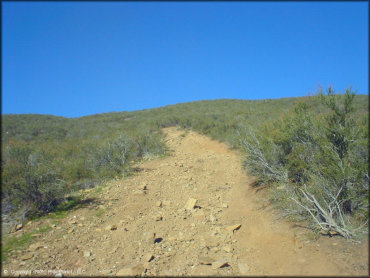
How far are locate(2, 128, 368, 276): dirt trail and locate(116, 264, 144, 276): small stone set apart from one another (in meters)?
0.01

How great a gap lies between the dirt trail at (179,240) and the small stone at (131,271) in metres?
0.01

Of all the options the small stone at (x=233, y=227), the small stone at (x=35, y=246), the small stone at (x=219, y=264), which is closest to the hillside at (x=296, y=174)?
the small stone at (x=35, y=246)

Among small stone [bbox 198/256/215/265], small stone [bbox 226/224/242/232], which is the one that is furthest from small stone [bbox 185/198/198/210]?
small stone [bbox 198/256/215/265]

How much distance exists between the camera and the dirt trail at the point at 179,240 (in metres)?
3.30

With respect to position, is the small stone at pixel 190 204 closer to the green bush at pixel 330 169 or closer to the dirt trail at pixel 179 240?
the dirt trail at pixel 179 240

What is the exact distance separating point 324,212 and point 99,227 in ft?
13.4

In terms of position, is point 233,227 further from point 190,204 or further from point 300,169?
point 300,169

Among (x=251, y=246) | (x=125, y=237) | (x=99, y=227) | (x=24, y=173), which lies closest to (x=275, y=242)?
(x=251, y=246)

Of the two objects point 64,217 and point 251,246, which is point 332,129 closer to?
point 251,246

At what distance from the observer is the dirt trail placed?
3.30m

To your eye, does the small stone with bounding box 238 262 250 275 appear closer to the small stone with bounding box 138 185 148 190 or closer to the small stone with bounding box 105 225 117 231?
the small stone with bounding box 105 225 117 231

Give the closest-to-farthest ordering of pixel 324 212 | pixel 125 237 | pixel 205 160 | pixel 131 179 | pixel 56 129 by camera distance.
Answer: pixel 324 212
pixel 125 237
pixel 131 179
pixel 205 160
pixel 56 129

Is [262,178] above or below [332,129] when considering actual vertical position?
below

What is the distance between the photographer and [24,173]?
5605 mm
